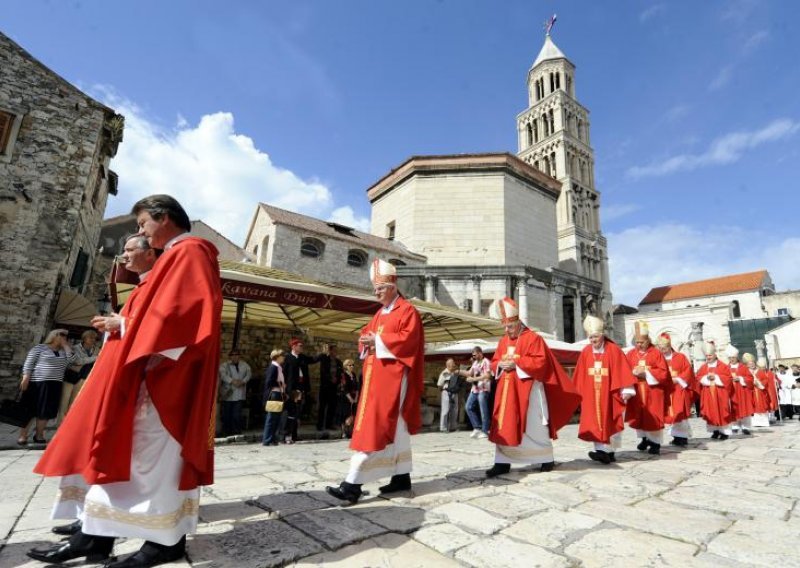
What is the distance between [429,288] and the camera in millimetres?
23250

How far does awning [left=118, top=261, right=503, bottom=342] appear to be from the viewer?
728 cm

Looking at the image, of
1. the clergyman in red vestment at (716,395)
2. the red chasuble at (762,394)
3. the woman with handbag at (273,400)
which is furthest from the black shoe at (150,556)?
the red chasuble at (762,394)

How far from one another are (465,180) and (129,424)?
88.2 ft

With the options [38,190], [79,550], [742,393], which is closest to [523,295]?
[742,393]

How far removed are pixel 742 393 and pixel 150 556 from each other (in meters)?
13.5

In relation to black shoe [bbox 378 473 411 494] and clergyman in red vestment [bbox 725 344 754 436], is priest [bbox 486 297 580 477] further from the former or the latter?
clergyman in red vestment [bbox 725 344 754 436]

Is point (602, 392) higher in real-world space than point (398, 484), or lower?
higher

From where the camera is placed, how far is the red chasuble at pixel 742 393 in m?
10.9

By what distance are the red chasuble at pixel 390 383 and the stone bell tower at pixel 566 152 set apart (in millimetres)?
52206

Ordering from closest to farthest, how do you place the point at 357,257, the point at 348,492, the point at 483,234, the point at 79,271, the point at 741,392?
the point at 348,492 → the point at 741,392 → the point at 79,271 → the point at 357,257 → the point at 483,234

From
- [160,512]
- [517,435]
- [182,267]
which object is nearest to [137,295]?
[182,267]

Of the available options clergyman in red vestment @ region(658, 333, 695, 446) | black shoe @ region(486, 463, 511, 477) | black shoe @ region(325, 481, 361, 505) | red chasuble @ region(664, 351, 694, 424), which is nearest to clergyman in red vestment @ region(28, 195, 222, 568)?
black shoe @ region(325, 481, 361, 505)

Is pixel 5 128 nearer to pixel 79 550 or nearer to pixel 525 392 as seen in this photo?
pixel 79 550

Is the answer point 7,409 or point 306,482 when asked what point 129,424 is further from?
point 7,409
